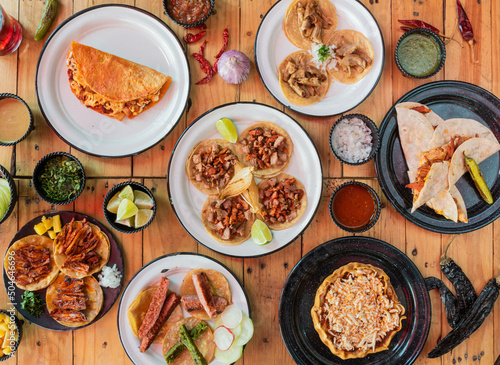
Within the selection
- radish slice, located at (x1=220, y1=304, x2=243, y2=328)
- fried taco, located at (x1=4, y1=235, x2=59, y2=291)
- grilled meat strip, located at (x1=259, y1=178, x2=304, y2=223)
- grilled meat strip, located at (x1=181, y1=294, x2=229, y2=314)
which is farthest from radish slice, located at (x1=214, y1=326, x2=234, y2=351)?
fried taco, located at (x1=4, y1=235, x2=59, y2=291)

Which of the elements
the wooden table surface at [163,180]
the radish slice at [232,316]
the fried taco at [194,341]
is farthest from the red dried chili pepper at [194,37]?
the fried taco at [194,341]

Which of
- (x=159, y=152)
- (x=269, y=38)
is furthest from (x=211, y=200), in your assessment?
(x=269, y=38)

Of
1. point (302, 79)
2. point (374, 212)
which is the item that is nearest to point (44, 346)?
point (374, 212)

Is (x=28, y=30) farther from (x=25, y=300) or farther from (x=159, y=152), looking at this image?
(x=25, y=300)

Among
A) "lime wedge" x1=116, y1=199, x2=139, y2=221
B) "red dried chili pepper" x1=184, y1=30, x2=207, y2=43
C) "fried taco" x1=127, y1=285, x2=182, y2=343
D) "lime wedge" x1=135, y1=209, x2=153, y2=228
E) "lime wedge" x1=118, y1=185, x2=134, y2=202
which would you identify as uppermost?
"red dried chili pepper" x1=184, y1=30, x2=207, y2=43

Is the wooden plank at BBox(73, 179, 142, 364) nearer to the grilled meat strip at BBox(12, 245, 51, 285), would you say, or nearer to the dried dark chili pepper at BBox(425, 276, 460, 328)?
the grilled meat strip at BBox(12, 245, 51, 285)

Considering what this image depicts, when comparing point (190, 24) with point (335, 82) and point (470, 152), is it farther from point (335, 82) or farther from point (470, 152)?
point (470, 152)
